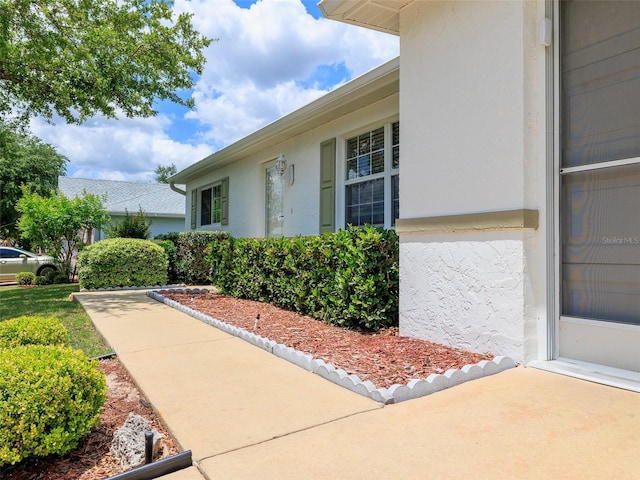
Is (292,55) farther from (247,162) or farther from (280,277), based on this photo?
(280,277)

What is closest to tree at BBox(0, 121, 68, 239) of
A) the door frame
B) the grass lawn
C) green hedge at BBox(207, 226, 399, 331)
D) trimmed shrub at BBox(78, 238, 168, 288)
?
trimmed shrub at BBox(78, 238, 168, 288)

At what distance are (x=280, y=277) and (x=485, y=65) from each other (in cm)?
416

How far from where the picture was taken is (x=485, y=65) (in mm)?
3746

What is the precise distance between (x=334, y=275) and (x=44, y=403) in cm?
362

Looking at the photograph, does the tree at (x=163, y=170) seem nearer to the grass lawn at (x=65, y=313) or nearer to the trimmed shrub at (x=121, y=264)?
the trimmed shrub at (x=121, y=264)

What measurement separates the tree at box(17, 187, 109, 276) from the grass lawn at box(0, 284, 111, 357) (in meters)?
3.95

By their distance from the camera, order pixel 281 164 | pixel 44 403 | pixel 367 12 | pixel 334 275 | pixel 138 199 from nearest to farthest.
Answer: pixel 44 403 → pixel 367 12 → pixel 334 275 → pixel 281 164 → pixel 138 199

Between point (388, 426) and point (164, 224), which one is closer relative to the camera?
point (388, 426)

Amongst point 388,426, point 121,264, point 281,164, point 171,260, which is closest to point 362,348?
point 388,426

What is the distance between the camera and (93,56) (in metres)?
10.1

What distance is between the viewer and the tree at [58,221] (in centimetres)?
1303

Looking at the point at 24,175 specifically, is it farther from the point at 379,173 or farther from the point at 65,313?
the point at 379,173

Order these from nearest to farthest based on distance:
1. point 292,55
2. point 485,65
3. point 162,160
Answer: point 485,65, point 292,55, point 162,160

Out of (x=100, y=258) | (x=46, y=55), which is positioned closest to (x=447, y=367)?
(x=100, y=258)
